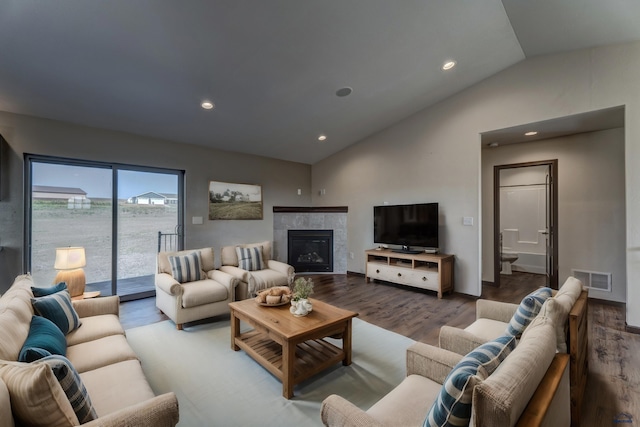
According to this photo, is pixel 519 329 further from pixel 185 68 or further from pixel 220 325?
pixel 185 68

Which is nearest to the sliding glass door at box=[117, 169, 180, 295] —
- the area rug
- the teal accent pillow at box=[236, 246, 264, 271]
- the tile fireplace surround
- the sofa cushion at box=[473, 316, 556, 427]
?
the teal accent pillow at box=[236, 246, 264, 271]

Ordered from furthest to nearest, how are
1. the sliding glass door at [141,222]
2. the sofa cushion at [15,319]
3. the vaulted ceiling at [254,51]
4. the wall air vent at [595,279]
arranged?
1. the sliding glass door at [141,222]
2. the wall air vent at [595,279]
3. the vaulted ceiling at [254,51]
4. the sofa cushion at [15,319]

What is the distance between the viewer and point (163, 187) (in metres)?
4.65

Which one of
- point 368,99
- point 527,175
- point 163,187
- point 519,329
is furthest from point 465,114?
point 163,187

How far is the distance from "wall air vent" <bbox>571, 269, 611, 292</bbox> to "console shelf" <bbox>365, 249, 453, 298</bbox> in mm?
1943

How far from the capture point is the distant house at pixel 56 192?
11.9 feet

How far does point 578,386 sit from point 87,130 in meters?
5.76

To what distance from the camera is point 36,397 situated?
0.96m

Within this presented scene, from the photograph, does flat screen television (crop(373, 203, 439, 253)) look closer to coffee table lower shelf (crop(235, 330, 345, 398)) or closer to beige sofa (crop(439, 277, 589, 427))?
beige sofa (crop(439, 277, 589, 427))

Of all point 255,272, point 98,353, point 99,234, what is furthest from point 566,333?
point 99,234

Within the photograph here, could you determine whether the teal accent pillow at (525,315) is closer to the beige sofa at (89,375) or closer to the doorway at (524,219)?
the beige sofa at (89,375)

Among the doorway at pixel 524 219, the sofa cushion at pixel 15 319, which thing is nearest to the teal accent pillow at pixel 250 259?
the sofa cushion at pixel 15 319

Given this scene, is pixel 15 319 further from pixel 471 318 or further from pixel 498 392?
pixel 471 318

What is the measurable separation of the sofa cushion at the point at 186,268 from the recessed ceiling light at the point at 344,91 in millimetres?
3073
